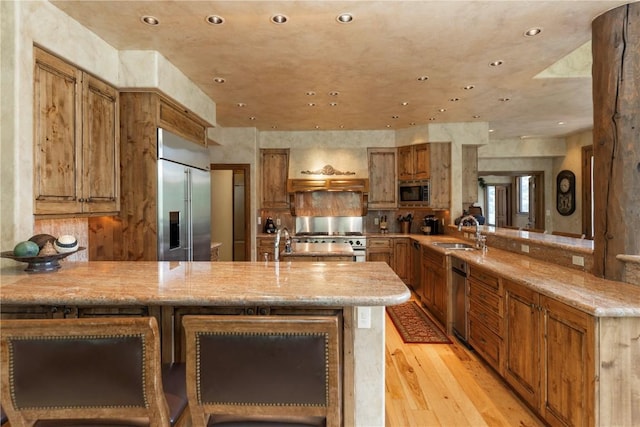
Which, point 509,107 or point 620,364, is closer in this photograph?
point 620,364

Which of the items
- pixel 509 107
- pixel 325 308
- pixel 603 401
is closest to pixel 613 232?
pixel 603 401

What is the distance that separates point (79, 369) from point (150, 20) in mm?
2426

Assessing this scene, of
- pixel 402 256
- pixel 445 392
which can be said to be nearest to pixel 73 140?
pixel 445 392

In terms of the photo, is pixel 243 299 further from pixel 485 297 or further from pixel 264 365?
pixel 485 297

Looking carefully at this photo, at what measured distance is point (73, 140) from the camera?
2.49 m

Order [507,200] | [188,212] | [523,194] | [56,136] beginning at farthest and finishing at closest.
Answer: [507,200], [523,194], [188,212], [56,136]

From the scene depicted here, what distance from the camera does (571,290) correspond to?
2.02 meters

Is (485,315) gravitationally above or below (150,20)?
below

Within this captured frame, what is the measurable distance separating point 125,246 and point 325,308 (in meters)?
2.27

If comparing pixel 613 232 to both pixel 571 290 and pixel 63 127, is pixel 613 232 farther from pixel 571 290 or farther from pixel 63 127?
pixel 63 127

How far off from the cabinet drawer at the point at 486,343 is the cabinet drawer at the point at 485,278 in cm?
40

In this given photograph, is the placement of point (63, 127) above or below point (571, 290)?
above

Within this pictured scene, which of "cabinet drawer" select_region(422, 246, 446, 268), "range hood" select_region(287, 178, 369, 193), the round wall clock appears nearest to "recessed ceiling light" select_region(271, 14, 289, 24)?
"cabinet drawer" select_region(422, 246, 446, 268)

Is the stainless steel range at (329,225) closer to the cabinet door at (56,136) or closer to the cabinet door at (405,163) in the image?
the cabinet door at (405,163)
